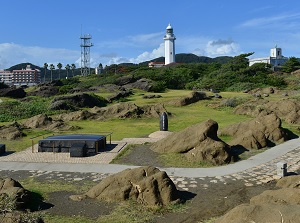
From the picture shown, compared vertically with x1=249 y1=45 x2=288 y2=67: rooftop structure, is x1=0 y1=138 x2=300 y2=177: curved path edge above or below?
below

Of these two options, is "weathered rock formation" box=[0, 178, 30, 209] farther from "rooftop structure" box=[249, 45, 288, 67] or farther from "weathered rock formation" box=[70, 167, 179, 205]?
"rooftop structure" box=[249, 45, 288, 67]

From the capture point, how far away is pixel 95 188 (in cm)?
1448

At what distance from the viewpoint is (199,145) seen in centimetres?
2036

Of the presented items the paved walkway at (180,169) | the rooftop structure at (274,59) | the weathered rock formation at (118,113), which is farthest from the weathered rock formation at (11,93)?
the rooftop structure at (274,59)

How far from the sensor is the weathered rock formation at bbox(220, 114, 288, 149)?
23036 mm

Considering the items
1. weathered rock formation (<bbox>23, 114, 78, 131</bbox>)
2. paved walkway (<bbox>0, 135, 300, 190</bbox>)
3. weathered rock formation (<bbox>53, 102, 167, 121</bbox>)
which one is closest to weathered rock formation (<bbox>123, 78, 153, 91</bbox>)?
weathered rock formation (<bbox>53, 102, 167, 121</bbox>)

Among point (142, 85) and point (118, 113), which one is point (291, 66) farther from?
point (118, 113)

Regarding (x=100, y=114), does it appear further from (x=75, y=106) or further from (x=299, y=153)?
(x=299, y=153)

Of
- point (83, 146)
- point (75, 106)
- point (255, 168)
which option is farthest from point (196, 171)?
point (75, 106)

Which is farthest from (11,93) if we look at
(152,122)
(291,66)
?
(291,66)

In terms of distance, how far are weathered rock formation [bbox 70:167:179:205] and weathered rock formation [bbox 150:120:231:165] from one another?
548 centimetres

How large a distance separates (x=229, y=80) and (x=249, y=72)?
8291 mm

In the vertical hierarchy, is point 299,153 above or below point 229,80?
below

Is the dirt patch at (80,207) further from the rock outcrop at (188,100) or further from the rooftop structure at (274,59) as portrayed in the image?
the rooftop structure at (274,59)
